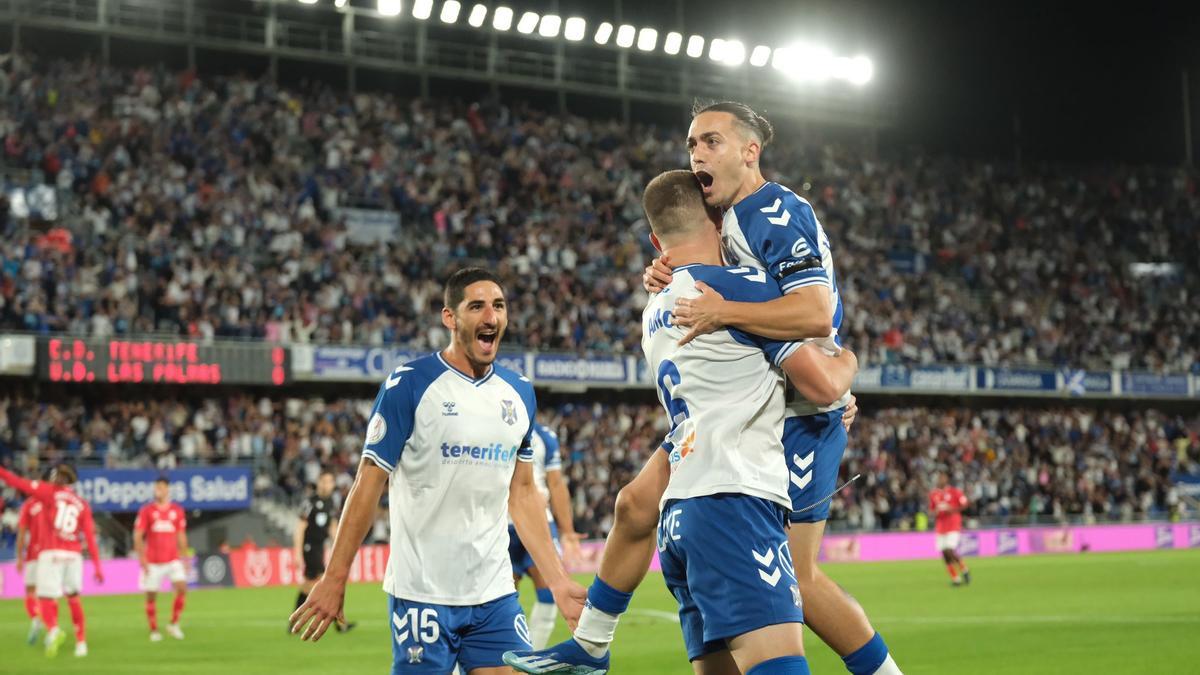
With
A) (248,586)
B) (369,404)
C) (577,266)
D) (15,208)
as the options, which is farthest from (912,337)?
(15,208)

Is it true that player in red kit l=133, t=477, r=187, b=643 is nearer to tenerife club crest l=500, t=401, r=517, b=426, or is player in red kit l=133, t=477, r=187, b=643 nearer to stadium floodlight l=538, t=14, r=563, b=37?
tenerife club crest l=500, t=401, r=517, b=426

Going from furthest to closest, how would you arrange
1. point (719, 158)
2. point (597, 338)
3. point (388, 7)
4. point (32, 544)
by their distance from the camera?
point (388, 7), point (597, 338), point (32, 544), point (719, 158)

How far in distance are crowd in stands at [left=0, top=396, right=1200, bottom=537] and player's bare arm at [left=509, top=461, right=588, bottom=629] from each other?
24.6 metres

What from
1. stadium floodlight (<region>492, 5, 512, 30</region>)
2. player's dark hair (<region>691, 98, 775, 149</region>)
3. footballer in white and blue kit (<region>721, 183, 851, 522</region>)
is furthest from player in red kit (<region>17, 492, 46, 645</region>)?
stadium floodlight (<region>492, 5, 512, 30</region>)

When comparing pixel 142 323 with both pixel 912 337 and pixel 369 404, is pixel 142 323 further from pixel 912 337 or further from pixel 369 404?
pixel 912 337

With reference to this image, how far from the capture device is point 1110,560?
3497cm

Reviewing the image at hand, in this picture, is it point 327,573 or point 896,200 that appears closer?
point 327,573

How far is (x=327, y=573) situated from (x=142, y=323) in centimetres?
2798

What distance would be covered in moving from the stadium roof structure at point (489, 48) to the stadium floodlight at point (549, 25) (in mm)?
41

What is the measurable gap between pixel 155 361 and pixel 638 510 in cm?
2733

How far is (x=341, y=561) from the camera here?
6.25 meters

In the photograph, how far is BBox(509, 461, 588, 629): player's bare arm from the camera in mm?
6336

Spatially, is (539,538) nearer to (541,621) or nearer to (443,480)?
(443,480)

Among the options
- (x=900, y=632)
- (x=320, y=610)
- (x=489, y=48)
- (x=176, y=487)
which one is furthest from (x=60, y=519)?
(x=489, y=48)
